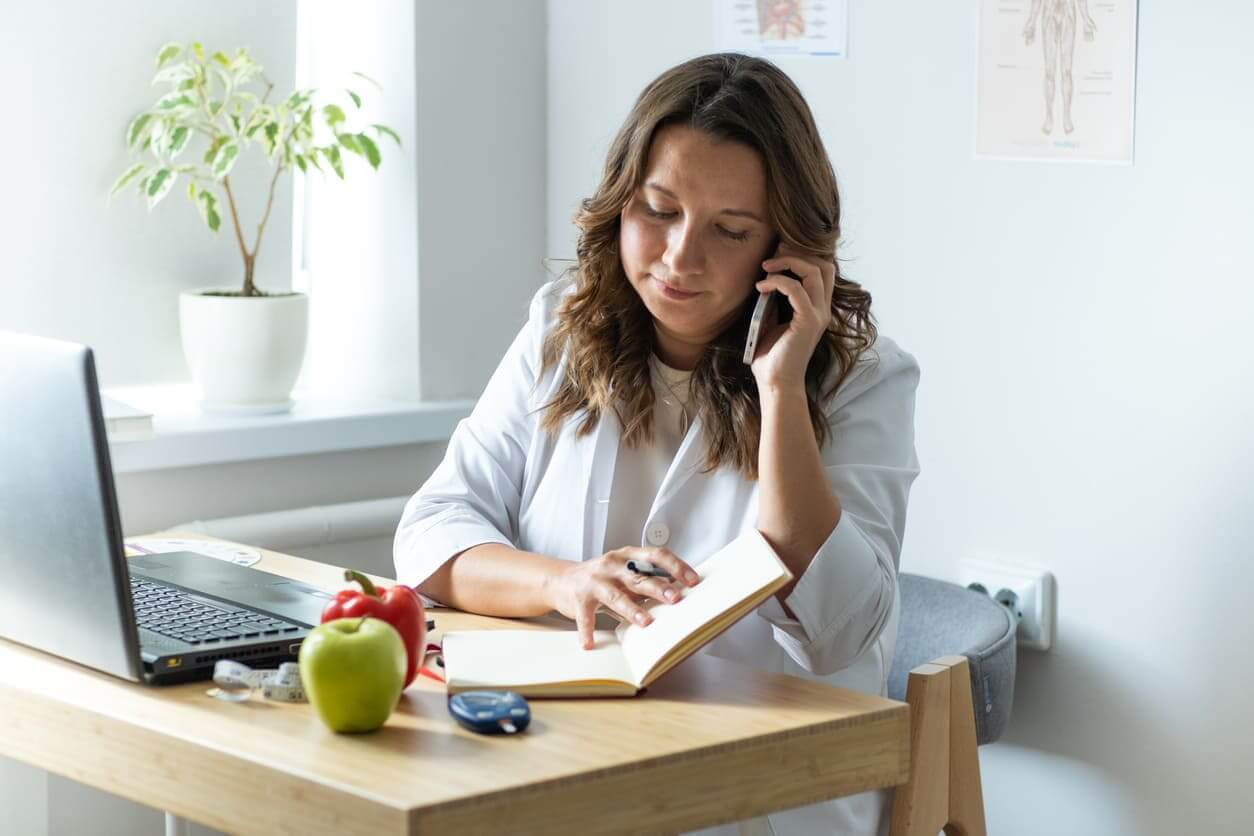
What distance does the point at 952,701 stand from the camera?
175 cm

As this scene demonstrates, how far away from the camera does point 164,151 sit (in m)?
2.73

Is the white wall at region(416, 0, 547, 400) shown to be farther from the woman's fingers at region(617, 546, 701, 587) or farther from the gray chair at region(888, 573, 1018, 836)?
the woman's fingers at region(617, 546, 701, 587)

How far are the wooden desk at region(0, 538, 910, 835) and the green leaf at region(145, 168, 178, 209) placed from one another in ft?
4.30

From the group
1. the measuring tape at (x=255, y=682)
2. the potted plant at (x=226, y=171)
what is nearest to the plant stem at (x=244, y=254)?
the potted plant at (x=226, y=171)

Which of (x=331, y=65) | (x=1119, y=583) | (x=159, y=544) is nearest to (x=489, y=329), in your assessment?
(x=331, y=65)

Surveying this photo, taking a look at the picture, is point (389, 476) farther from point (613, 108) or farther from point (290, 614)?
point (290, 614)

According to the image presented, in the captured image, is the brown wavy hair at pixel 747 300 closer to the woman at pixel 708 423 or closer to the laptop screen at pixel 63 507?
the woman at pixel 708 423

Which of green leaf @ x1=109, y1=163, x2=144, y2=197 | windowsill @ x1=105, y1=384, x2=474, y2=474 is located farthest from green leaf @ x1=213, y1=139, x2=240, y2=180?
windowsill @ x1=105, y1=384, x2=474, y2=474

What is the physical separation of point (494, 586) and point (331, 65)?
160 cm

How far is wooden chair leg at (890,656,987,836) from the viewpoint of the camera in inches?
66.9

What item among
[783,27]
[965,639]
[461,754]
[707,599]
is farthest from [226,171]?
[461,754]

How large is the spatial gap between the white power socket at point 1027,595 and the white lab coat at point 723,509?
0.49 metres

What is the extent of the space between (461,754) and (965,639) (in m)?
1.07

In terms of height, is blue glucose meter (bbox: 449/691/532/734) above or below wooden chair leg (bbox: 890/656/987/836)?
above
